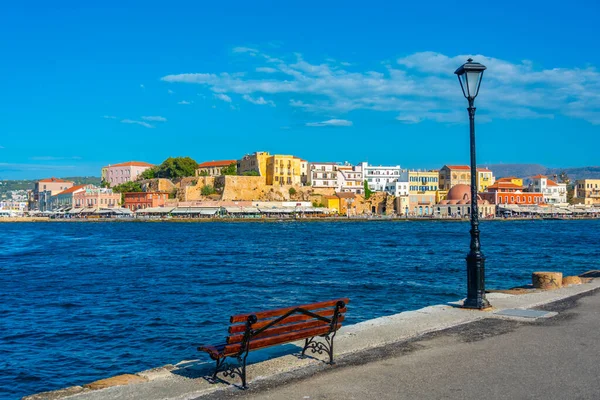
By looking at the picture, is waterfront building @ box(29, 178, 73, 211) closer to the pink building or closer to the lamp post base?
the pink building

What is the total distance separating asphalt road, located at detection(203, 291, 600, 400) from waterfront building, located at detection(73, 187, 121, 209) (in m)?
105

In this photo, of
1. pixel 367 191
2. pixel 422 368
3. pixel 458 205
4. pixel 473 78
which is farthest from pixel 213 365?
pixel 367 191

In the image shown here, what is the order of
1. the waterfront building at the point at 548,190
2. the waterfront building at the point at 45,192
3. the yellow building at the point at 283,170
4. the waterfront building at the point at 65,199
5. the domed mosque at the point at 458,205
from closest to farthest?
the domed mosque at the point at 458,205
the yellow building at the point at 283,170
the waterfront building at the point at 65,199
the waterfront building at the point at 548,190
the waterfront building at the point at 45,192

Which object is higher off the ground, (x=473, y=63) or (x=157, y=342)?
(x=473, y=63)

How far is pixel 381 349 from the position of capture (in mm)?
7020

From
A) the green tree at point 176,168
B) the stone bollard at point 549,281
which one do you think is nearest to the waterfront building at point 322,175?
the green tree at point 176,168

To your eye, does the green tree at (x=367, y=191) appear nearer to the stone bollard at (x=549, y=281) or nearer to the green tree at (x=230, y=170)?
the green tree at (x=230, y=170)

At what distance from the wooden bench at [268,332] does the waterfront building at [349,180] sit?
104 meters

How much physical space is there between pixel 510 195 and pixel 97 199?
77778 mm

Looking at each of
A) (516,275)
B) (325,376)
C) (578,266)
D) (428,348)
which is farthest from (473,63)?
(578,266)

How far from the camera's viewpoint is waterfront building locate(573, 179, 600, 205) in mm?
123312

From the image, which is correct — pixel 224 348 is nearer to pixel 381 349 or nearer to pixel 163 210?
pixel 381 349

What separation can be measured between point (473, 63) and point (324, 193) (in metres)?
95.9

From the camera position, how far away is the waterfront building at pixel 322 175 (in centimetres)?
10944
